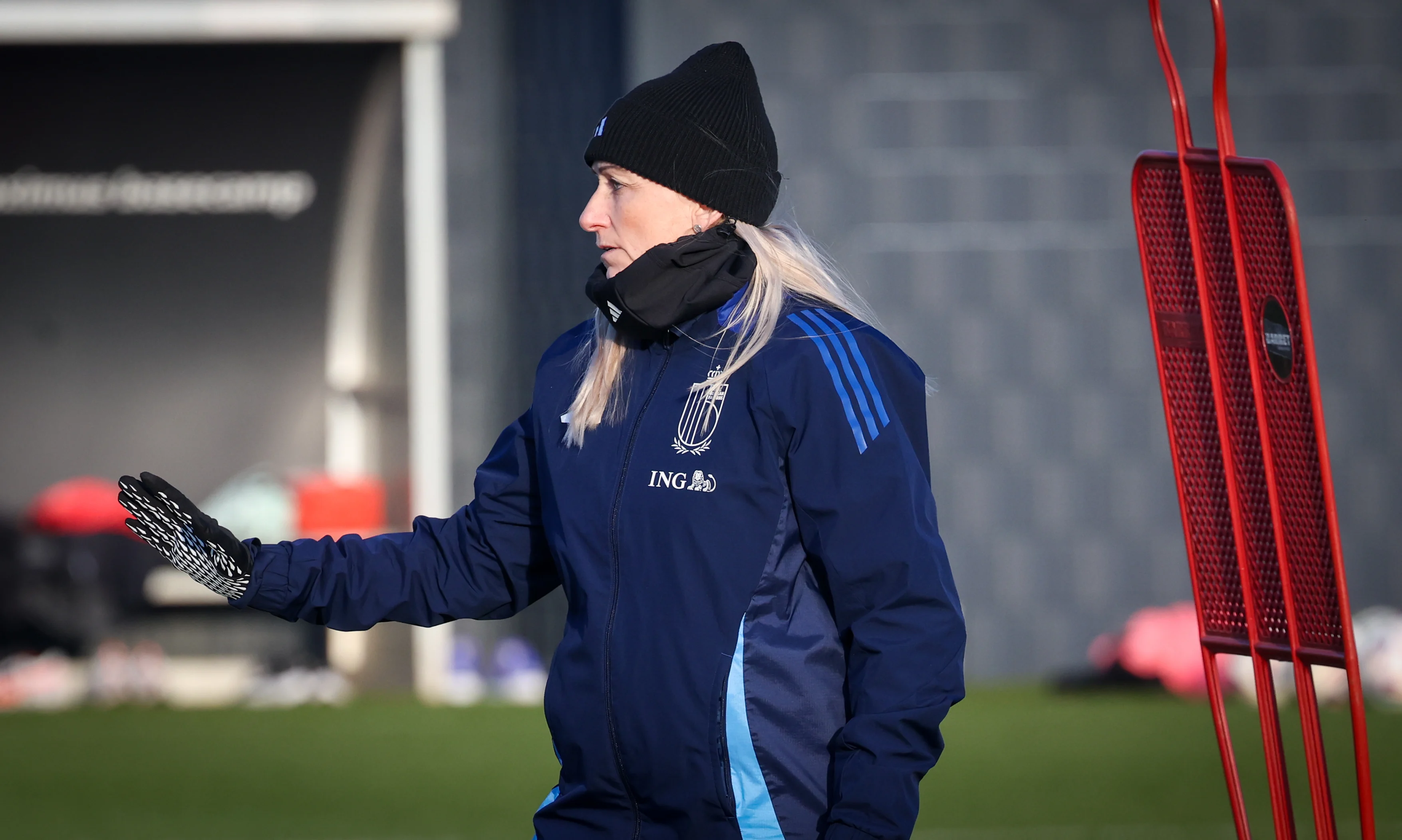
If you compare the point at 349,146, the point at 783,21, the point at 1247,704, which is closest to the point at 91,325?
the point at 349,146

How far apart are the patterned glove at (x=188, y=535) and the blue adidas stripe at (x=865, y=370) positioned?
0.91m

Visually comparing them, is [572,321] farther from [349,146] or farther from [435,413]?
[349,146]

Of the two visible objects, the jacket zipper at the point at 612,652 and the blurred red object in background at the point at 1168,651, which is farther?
the blurred red object in background at the point at 1168,651

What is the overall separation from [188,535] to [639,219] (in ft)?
2.58

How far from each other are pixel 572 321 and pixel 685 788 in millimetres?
5421

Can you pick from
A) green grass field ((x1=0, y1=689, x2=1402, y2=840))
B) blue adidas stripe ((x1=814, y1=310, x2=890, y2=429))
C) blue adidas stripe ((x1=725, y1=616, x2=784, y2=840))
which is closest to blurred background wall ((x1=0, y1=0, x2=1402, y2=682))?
green grass field ((x1=0, y1=689, x2=1402, y2=840))

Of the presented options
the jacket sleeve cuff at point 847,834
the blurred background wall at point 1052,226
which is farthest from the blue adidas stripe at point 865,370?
the blurred background wall at point 1052,226

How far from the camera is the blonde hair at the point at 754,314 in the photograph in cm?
197

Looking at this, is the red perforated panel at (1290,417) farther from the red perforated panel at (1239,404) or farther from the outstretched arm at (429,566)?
the outstretched arm at (429,566)

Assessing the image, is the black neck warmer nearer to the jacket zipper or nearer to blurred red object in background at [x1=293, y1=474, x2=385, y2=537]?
the jacket zipper

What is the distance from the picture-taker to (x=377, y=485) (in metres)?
7.40

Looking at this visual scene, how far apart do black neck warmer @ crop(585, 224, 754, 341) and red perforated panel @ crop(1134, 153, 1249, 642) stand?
0.59 meters

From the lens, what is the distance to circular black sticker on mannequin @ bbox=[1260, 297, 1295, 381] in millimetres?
1972

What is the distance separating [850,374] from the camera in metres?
1.90
